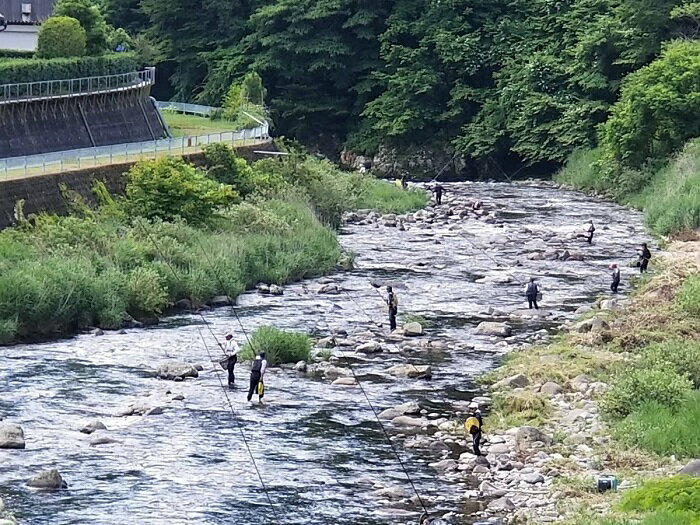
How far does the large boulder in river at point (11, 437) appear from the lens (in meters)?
23.2

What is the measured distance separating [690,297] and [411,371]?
25.5ft

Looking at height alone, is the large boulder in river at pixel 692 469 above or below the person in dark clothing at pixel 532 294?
above

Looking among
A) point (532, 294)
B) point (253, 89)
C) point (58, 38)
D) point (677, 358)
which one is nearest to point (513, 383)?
point (677, 358)

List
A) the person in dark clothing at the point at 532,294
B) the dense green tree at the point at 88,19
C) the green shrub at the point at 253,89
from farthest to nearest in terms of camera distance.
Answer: the green shrub at the point at 253,89, the dense green tree at the point at 88,19, the person in dark clothing at the point at 532,294

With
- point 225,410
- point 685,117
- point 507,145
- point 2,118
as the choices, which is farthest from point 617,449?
point 507,145

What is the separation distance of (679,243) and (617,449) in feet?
76.6

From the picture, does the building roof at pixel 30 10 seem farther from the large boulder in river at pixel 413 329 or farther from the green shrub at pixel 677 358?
the green shrub at pixel 677 358

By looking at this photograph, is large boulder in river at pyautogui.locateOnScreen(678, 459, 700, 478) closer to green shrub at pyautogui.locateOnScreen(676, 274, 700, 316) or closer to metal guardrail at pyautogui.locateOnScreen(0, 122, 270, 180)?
green shrub at pyautogui.locateOnScreen(676, 274, 700, 316)

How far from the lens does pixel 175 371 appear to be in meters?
28.7

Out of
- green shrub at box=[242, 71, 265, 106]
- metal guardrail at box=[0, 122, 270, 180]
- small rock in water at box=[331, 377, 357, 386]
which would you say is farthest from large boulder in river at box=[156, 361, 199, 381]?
green shrub at box=[242, 71, 265, 106]

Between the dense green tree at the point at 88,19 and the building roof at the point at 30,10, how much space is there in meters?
6.67

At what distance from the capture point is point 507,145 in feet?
237

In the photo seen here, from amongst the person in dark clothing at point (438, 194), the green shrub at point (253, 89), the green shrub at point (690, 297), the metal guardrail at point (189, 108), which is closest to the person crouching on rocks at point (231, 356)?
the green shrub at point (690, 297)

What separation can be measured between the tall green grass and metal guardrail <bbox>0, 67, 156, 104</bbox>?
21.2m
